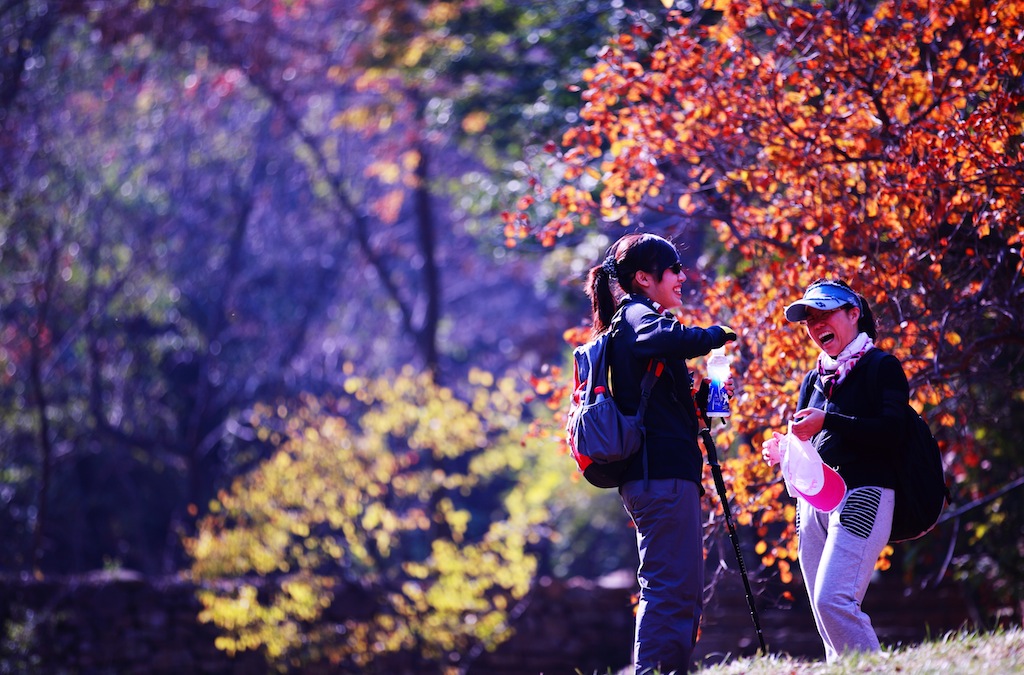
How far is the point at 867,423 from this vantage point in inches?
174

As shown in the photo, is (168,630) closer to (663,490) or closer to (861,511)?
(663,490)

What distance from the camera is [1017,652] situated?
4.82 m

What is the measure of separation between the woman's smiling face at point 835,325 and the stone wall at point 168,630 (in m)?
8.35

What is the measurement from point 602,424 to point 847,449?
101cm

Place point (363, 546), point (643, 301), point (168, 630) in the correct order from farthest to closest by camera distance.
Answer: point (168, 630) < point (363, 546) < point (643, 301)

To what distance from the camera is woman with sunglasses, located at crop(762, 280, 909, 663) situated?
14.5ft

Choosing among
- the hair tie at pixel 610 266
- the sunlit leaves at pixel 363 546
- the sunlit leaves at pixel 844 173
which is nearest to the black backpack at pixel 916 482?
the hair tie at pixel 610 266

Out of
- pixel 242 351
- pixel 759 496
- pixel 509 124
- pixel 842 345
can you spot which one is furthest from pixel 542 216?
pixel 242 351

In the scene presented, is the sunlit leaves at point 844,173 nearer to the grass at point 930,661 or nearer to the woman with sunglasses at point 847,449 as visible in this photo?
the grass at point 930,661

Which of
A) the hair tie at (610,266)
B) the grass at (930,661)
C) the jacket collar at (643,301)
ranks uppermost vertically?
the hair tie at (610,266)

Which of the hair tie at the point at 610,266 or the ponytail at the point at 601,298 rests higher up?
the hair tie at the point at 610,266

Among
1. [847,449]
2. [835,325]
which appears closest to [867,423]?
[847,449]

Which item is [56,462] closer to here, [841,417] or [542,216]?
[542,216]

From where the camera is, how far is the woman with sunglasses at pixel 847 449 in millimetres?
4430
